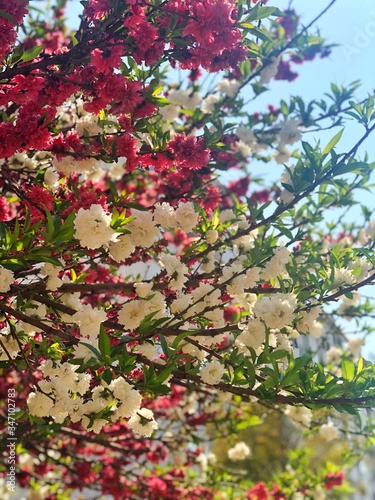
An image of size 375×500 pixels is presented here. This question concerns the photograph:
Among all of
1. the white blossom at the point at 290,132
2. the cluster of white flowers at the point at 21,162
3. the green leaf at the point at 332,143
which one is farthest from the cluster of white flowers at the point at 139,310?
the white blossom at the point at 290,132

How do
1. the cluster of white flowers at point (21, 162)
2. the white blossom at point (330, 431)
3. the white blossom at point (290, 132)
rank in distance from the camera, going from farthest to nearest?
1. the white blossom at point (330, 431)
2. the white blossom at point (290, 132)
3. the cluster of white flowers at point (21, 162)

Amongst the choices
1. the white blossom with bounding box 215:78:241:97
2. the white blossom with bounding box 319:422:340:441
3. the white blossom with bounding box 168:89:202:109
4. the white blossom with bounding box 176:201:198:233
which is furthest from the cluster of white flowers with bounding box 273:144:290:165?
the white blossom with bounding box 319:422:340:441

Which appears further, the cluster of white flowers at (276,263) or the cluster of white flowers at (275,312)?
the cluster of white flowers at (276,263)

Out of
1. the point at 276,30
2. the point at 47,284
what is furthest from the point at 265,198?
the point at 47,284

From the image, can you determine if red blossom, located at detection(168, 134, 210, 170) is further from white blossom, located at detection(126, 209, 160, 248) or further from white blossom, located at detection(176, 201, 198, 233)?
white blossom, located at detection(126, 209, 160, 248)

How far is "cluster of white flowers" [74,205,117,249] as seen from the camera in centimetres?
152

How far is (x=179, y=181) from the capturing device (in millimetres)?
2930

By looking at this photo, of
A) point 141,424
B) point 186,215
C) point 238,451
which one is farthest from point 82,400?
point 238,451

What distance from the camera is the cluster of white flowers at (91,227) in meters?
1.52

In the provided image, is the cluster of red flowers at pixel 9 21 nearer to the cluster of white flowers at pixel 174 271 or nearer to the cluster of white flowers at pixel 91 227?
the cluster of white flowers at pixel 91 227

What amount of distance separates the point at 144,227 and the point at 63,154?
536mm

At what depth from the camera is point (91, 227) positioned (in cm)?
152

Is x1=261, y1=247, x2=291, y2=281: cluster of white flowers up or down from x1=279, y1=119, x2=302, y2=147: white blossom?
down

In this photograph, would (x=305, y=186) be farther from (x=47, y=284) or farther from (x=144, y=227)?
(x=47, y=284)
